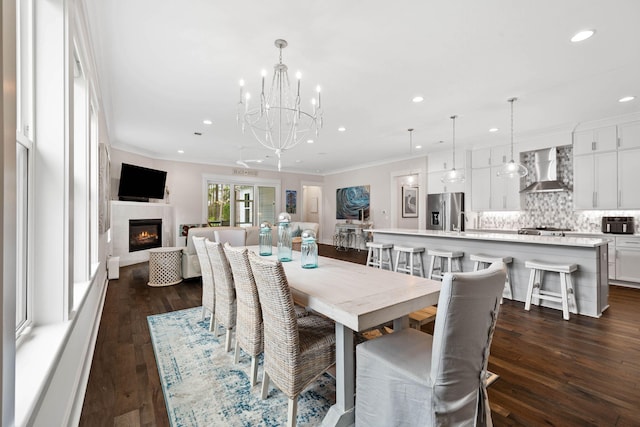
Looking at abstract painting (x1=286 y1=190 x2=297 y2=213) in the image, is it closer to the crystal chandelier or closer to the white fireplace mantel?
the white fireplace mantel

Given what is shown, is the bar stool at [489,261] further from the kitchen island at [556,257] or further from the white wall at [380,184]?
the white wall at [380,184]

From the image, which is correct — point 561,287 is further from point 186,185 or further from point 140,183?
point 186,185

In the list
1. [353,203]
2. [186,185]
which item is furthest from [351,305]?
[353,203]

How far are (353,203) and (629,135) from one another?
6086 millimetres

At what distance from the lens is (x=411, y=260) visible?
473 centimetres

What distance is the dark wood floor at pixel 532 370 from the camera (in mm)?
1681

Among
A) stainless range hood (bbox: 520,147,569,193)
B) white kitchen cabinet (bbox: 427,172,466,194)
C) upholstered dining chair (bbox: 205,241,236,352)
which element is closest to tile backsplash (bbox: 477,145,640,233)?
stainless range hood (bbox: 520,147,569,193)

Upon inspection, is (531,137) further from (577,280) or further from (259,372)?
(259,372)

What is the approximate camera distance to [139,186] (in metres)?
6.18

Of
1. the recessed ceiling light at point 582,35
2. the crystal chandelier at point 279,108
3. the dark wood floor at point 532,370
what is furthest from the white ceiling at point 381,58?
the dark wood floor at point 532,370

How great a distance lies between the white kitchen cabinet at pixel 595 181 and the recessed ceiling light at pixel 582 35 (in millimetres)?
3216

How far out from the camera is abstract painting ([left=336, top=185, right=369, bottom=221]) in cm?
873

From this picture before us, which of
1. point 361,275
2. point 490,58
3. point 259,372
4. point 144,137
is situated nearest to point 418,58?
point 490,58

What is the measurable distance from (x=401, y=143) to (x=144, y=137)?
520 centimetres
